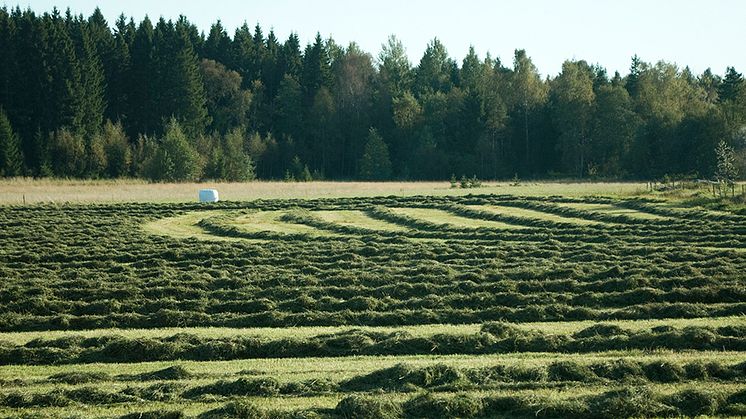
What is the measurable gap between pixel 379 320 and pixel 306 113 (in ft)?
299

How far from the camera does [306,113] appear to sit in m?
109

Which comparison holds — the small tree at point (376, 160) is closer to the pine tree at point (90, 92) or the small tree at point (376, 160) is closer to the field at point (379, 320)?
the pine tree at point (90, 92)

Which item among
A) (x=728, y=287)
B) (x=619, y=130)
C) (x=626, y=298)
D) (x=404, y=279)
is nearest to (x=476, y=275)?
(x=404, y=279)

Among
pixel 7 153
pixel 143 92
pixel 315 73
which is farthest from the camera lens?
pixel 315 73

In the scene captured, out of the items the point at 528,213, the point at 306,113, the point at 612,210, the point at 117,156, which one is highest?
the point at 306,113

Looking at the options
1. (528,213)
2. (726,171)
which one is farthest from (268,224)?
(726,171)

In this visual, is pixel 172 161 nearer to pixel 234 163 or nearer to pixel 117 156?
pixel 234 163

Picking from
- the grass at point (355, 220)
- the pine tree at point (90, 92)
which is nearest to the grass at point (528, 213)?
the grass at point (355, 220)

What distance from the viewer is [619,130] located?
91938mm

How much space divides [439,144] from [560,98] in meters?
15.3

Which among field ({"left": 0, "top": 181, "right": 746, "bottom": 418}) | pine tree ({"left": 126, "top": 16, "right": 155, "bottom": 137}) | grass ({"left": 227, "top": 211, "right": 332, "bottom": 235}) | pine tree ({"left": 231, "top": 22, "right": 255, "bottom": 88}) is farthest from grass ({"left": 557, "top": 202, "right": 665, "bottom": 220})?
pine tree ({"left": 231, "top": 22, "right": 255, "bottom": 88})

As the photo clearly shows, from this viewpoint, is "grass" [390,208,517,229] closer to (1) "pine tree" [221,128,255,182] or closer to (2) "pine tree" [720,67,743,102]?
(1) "pine tree" [221,128,255,182]

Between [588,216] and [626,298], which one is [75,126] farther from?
[626,298]

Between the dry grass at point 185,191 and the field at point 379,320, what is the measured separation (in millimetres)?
19969
